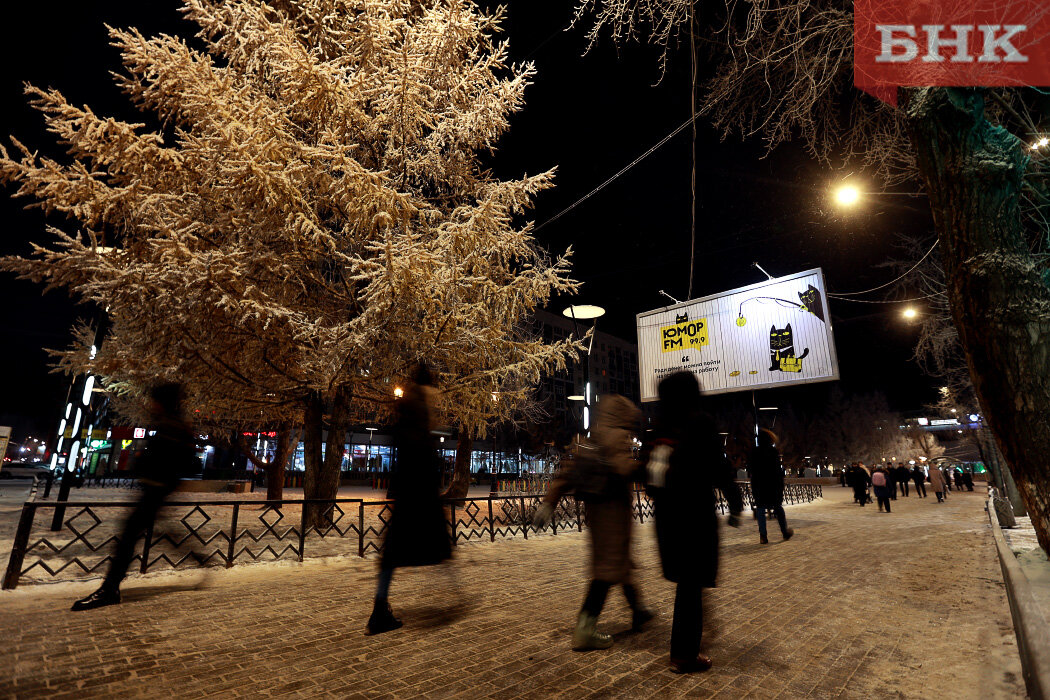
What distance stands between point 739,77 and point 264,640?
28.2 feet

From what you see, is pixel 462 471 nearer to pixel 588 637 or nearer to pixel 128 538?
pixel 128 538

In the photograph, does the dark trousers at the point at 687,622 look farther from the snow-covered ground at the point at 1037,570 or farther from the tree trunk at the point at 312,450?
the tree trunk at the point at 312,450

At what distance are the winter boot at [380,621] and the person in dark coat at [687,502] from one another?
2311 mm

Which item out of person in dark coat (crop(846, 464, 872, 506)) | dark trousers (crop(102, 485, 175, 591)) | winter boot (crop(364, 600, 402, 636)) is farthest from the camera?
person in dark coat (crop(846, 464, 872, 506))

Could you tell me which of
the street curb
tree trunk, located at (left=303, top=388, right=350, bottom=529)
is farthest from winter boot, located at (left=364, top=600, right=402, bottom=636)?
tree trunk, located at (left=303, top=388, right=350, bottom=529)

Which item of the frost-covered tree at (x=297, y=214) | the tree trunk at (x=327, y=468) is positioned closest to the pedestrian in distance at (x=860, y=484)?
the frost-covered tree at (x=297, y=214)

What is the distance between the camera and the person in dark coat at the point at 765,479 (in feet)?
29.8

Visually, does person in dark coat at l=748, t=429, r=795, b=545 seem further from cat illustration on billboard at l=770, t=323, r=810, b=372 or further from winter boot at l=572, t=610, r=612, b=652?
winter boot at l=572, t=610, r=612, b=652

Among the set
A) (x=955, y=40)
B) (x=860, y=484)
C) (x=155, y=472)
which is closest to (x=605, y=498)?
(x=155, y=472)

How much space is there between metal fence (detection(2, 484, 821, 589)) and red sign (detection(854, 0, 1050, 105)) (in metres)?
4.89

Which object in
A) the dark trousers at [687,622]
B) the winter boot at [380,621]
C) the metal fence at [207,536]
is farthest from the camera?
the metal fence at [207,536]

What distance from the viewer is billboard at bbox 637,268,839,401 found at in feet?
39.6

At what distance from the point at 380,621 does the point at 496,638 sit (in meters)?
0.99

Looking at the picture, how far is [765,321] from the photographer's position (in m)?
13.0
